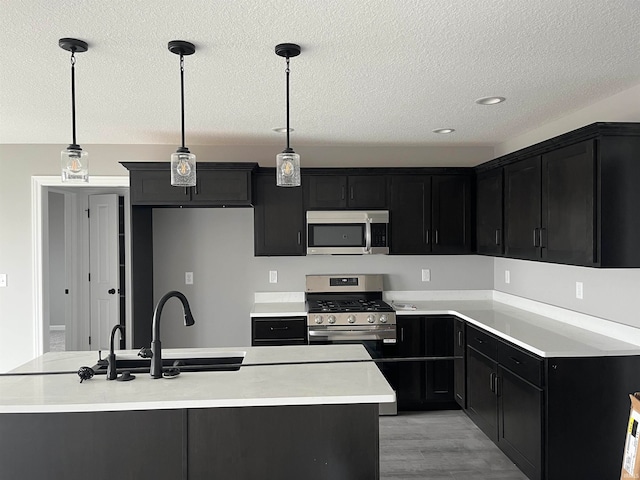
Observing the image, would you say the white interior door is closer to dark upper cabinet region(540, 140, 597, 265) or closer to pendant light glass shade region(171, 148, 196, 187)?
pendant light glass shade region(171, 148, 196, 187)

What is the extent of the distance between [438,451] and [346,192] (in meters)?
2.29

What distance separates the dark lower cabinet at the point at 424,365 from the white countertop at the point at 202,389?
77.4 inches

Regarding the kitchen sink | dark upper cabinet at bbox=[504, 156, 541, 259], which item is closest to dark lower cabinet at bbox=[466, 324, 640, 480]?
dark upper cabinet at bbox=[504, 156, 541, 259]

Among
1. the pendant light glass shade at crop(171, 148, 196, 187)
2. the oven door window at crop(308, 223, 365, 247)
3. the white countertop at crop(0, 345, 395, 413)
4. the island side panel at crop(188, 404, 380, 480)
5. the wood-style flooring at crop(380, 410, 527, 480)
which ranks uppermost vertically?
the pendant light glass shade at crop(171, 148, 196, 187)

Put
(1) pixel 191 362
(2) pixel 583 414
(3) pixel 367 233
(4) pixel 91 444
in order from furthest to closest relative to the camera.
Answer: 1. (3) pixel 367 233
2. (2) pixel 583 414
3. (1) pixel 191 362
4. (4) pixel 91 444

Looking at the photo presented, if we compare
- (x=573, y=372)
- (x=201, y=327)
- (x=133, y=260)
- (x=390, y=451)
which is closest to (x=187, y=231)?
(x=133, y=260)

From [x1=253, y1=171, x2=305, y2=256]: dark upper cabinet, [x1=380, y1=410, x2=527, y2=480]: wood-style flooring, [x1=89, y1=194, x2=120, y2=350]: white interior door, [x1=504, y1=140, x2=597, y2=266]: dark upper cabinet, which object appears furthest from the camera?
[x1=89, y1=194, x2=120, y2=350]: white interior door

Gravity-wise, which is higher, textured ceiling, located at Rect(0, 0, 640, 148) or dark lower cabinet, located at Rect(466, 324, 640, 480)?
textured ceiling, located at Rect(0, 0, 640, 148)

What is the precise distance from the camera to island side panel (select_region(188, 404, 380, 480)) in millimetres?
2033

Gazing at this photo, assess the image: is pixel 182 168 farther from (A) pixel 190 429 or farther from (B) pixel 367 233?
(B) pixel 367 233

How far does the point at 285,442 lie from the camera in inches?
81.3

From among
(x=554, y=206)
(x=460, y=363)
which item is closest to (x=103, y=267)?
(x=460, y=363)

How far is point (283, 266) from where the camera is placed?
491cm

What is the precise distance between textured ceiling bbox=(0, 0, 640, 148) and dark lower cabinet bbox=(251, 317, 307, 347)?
1.63 meters
